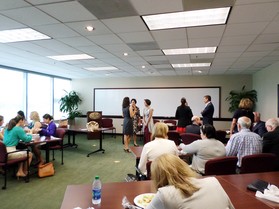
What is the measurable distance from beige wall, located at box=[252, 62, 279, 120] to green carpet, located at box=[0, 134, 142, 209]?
13.9ft

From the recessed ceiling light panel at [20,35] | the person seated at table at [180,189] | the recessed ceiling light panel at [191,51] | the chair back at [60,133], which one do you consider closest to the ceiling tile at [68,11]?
the recessed ceiling light panel at [20,35]

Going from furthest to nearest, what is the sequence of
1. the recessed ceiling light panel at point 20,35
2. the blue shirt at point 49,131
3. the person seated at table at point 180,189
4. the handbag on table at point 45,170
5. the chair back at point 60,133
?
the chair back at point 60,133
the blue shirt at point 49,131
the handbag on table at point 45,170
the recessed ceiling light panel at point 20,35
the person seated at table at point 180,189

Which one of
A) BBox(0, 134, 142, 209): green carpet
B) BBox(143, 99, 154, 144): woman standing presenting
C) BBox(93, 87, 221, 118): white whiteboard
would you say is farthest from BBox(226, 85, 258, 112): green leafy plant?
BBox(0, 134, 142, 209): green carpet

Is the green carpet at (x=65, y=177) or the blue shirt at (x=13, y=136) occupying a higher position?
the blue shirt at (x=13, y=136)

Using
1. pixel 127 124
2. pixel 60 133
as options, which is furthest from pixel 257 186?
pixel 127 124

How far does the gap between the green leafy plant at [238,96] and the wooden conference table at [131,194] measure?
20.4ft

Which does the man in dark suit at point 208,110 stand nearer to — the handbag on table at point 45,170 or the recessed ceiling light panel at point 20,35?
the handbag on table at point 45,170

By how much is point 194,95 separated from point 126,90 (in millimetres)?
2994

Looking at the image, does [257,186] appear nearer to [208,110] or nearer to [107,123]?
[208,110]

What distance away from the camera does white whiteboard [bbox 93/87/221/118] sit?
866 cm

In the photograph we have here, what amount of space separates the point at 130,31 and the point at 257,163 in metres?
2.64

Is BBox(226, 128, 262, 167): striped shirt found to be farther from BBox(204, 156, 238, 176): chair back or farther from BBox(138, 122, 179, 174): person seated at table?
BBox(138, 122, 179, 174): person seated at table

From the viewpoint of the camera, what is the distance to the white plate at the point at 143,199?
1.51 metres

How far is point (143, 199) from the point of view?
159cm
